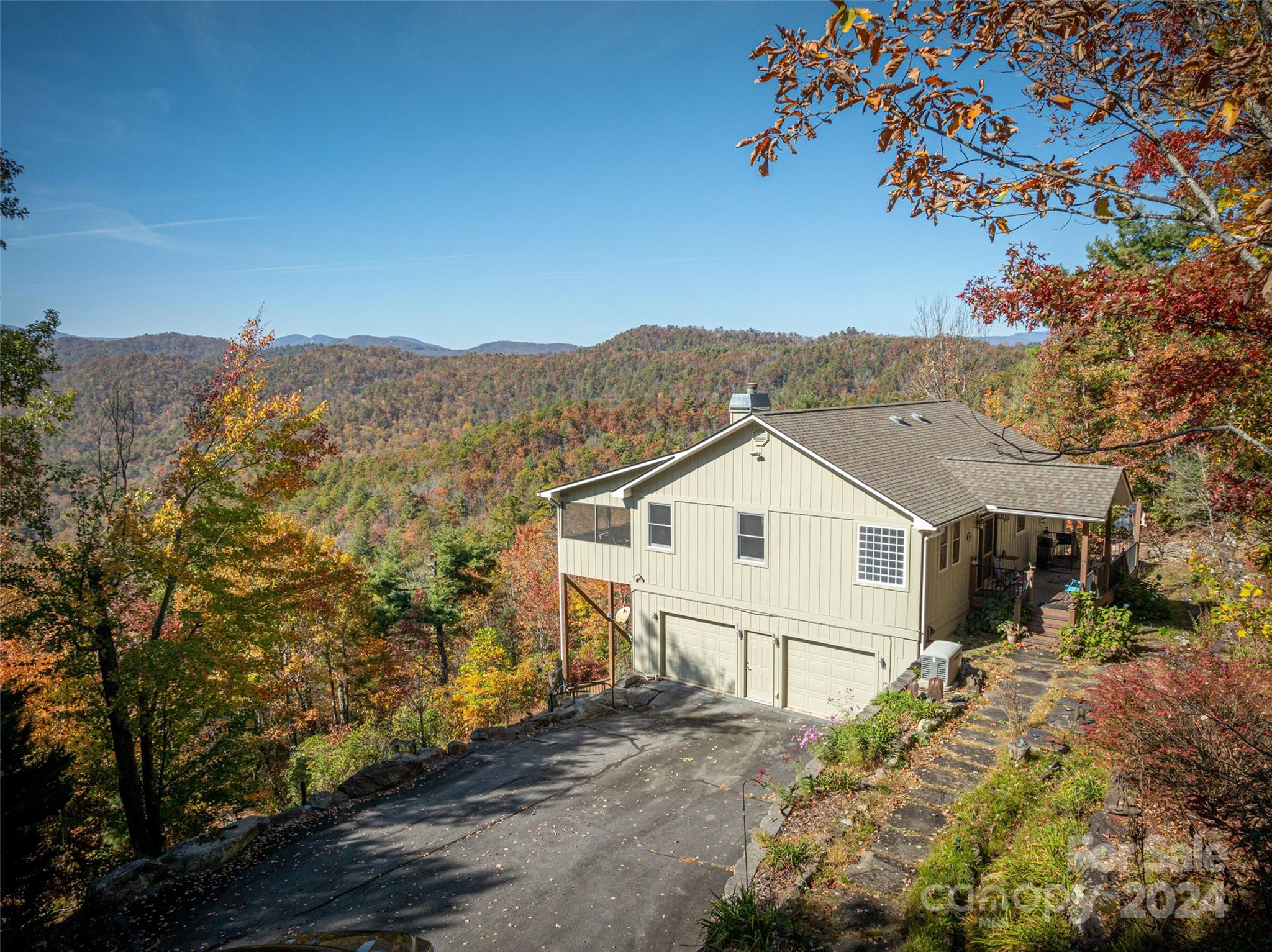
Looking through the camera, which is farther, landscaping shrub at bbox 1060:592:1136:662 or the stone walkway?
landscaping shrub at bbox 1060:592:1136:662

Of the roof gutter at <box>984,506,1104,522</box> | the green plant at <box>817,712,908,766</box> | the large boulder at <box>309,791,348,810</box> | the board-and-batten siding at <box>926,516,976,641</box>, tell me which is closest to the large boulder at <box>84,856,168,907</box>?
the large boulder at <box>309,791,348,810</box>

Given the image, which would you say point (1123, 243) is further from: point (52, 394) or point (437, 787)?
point (52, 394)

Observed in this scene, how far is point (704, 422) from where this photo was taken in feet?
313

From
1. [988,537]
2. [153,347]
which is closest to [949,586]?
[988,537]

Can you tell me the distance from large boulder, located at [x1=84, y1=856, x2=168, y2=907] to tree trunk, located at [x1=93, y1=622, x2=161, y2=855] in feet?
14.0

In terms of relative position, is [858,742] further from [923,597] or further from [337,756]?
[337,756]

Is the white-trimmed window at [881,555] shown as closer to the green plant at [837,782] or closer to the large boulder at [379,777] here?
the green plant at [837,782]

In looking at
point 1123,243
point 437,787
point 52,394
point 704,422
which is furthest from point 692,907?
point 704,422

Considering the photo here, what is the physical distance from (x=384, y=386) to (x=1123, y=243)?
145m

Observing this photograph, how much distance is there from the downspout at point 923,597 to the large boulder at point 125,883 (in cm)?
1303

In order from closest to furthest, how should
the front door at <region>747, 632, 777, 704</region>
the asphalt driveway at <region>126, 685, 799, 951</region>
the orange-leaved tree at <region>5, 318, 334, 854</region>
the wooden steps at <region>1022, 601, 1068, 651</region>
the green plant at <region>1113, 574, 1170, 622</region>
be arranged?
the asphalt driveway at <region>126, 685, 799, 951</region>, the orange-leaved tree at <region>5, 318, 334, 854</region>, the wooden steps at <region>1022, 601, 1068, 651</region>, the front door at <region>747, 632, 777, 704</region>, the green plant at <region>1113, 574, 1170, 622</region>

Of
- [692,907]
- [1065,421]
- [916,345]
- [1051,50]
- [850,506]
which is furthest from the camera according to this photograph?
[916,345]

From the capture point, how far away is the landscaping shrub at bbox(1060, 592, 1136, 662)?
41.7 ft

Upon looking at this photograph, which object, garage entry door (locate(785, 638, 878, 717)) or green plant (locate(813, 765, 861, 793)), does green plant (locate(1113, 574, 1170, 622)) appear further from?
green plant (locate(813, 765, 861, 793))
